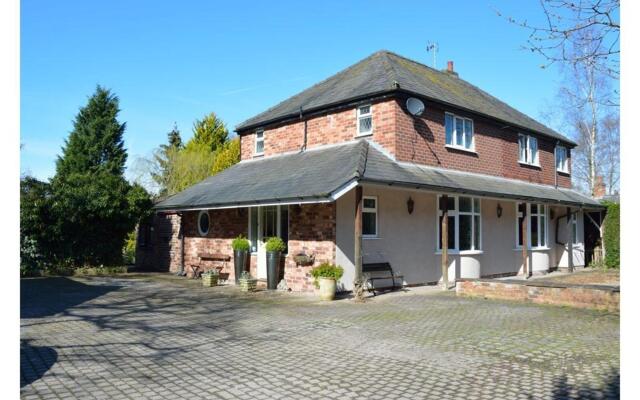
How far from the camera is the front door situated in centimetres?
1498

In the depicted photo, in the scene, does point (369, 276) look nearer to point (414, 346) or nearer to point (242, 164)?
point (414, 346)

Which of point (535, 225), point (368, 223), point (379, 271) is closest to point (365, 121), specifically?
point (368, 223)

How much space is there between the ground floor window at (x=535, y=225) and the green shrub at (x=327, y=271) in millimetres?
9808

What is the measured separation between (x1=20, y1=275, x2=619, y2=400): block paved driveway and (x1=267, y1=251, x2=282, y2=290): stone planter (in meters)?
1.74

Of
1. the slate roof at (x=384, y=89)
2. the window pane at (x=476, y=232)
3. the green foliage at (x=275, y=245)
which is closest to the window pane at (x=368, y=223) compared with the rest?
the green foliage at (x=275, y=245)

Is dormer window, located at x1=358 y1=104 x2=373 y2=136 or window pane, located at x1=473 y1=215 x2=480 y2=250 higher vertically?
dormer window, located at x1=358 y1=104 x2=373 y2=136

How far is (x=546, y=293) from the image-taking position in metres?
11.6

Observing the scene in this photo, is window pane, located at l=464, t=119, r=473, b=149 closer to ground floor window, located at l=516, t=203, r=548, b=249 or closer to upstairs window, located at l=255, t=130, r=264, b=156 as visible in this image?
ground floor window, located at l=516, t=203, r=548, b=249

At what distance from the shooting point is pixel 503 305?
37.4 feet

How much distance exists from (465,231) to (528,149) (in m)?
6.82

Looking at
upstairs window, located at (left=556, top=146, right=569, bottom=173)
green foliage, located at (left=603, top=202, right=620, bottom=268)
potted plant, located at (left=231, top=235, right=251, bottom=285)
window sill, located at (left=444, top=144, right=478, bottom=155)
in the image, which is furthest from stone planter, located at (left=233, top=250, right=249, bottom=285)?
green foliage, located at (left=603, top=202, right=620, bottom=268)

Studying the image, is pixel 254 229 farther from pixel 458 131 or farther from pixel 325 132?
pixel 458 131
